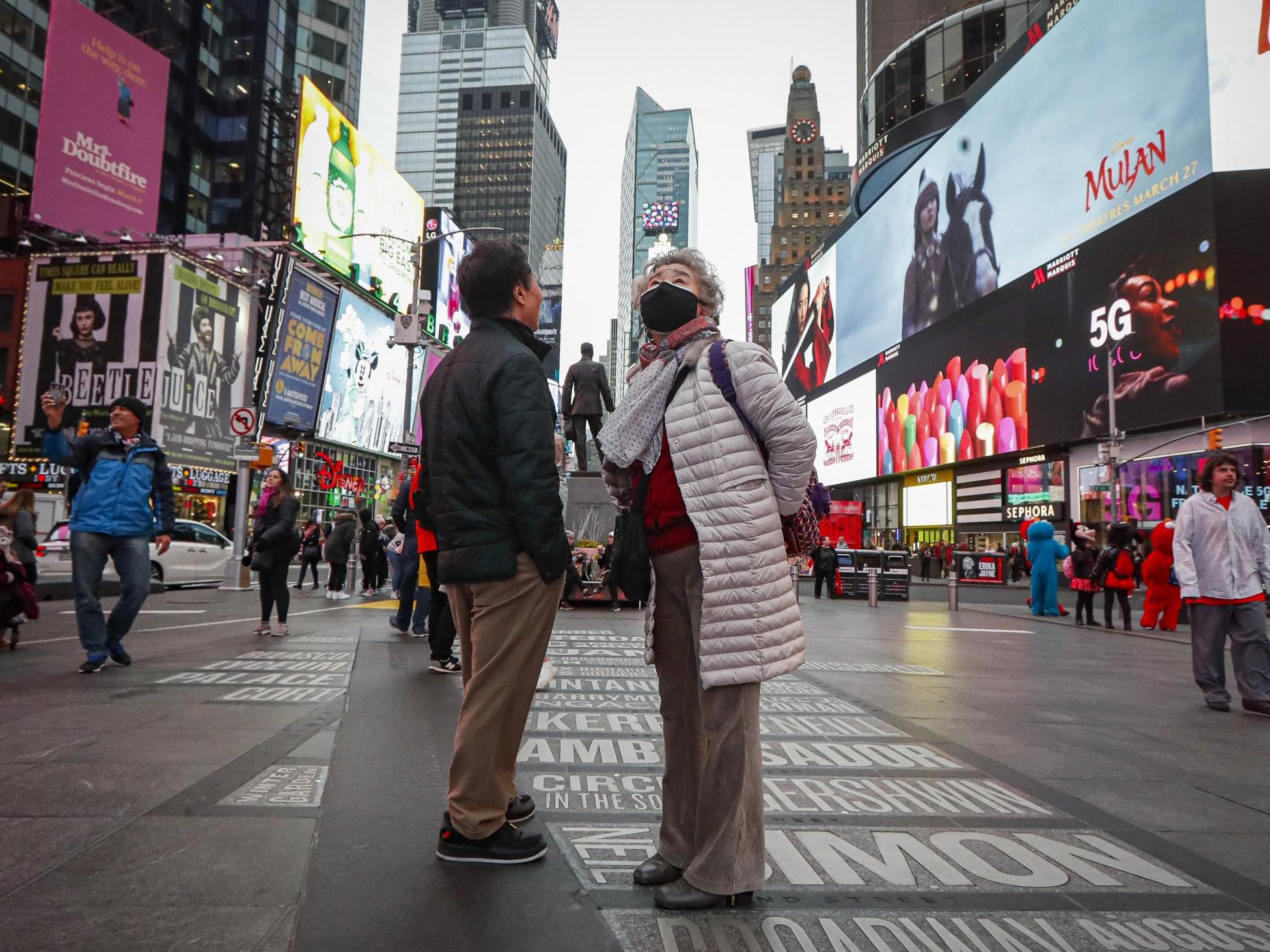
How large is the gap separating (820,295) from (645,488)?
63250 mm

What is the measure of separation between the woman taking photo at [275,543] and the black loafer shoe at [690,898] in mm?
6888

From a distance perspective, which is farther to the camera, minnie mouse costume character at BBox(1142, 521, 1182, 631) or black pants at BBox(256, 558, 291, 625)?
minnie mouse costume character at BBox(1142, 521, 1182, 631)

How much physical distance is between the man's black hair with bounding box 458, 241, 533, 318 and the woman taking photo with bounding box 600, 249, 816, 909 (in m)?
0.56

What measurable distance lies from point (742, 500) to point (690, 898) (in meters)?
1.11

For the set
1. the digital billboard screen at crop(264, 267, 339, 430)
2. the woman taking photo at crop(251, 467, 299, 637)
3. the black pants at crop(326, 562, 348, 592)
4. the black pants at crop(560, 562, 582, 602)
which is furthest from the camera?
the digital billboard screen at crop(264, 267, 339, 430)

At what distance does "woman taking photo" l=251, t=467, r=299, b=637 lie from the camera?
8.34 metres

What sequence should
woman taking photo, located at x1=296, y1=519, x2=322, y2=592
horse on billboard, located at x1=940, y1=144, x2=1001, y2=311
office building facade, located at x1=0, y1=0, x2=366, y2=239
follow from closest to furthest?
1. woman taking photo, located at x1=296, y1=519, x2=322, y2=592
2. horse on billboard, located at x1=940, y1=144, x2=1001, y2=311
3. office building facade, located at x1=0, y1=0, x2=366, y2=239

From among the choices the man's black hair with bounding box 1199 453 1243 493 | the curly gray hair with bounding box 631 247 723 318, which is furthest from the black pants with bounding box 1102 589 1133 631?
the curly gray hair with bounding box 631 247 723 318

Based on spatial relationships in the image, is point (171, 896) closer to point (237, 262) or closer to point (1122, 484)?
point (1122, 484)

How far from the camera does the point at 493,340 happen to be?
2.82 metres

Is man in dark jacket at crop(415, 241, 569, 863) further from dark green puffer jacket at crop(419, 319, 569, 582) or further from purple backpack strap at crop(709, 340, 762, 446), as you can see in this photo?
purple backpack strap at crop(709, 340, 762, 446)

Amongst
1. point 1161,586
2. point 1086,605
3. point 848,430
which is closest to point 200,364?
point 1086,605

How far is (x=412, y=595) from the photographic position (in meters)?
9.48

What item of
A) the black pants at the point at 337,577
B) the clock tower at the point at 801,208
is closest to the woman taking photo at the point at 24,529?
the black pants at the point at 337,577
